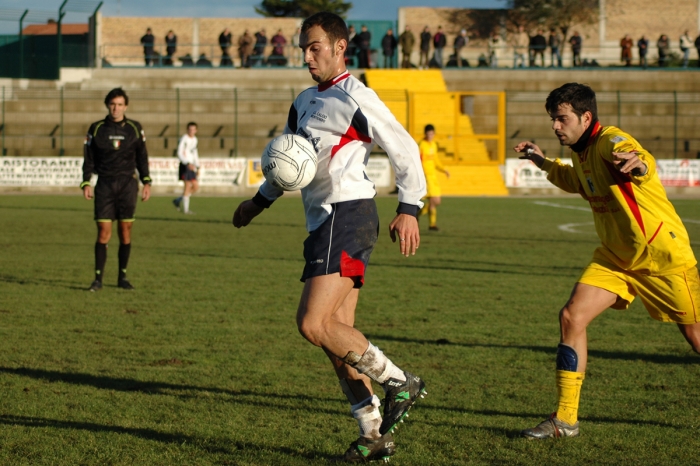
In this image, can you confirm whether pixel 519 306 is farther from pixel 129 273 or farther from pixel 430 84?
pixel 430 84

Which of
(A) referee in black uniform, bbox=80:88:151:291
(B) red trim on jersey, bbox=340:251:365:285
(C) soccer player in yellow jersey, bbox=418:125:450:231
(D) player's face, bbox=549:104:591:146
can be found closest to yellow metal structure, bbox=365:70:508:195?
(C) soccer player in yellow jersey, bbox=418:125:450:231

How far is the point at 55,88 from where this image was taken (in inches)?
1537

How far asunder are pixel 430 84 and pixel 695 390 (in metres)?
34.8

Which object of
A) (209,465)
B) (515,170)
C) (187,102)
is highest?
(187,102)

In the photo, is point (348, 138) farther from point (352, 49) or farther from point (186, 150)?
point (352, 49)

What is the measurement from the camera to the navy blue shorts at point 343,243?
4.34 meters

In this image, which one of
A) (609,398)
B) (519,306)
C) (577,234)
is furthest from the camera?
(577,234)

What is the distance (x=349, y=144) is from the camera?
174 inches

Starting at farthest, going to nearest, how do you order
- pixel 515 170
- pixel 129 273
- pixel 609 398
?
1. pixel 515 170
2. pixel 129 273
3. pixel 609 398

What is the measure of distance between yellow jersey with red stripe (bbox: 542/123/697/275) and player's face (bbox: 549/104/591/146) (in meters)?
0.10

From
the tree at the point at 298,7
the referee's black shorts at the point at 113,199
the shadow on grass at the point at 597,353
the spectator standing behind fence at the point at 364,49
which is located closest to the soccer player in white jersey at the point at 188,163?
the referee's black shorts at the point at 113,199

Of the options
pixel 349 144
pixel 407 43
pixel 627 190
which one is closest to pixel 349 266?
pixel 349 144

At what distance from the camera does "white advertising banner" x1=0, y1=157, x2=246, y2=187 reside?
103ft

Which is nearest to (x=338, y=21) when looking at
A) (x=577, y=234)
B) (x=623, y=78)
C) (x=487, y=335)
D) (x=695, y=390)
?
(x=695, y=390)
